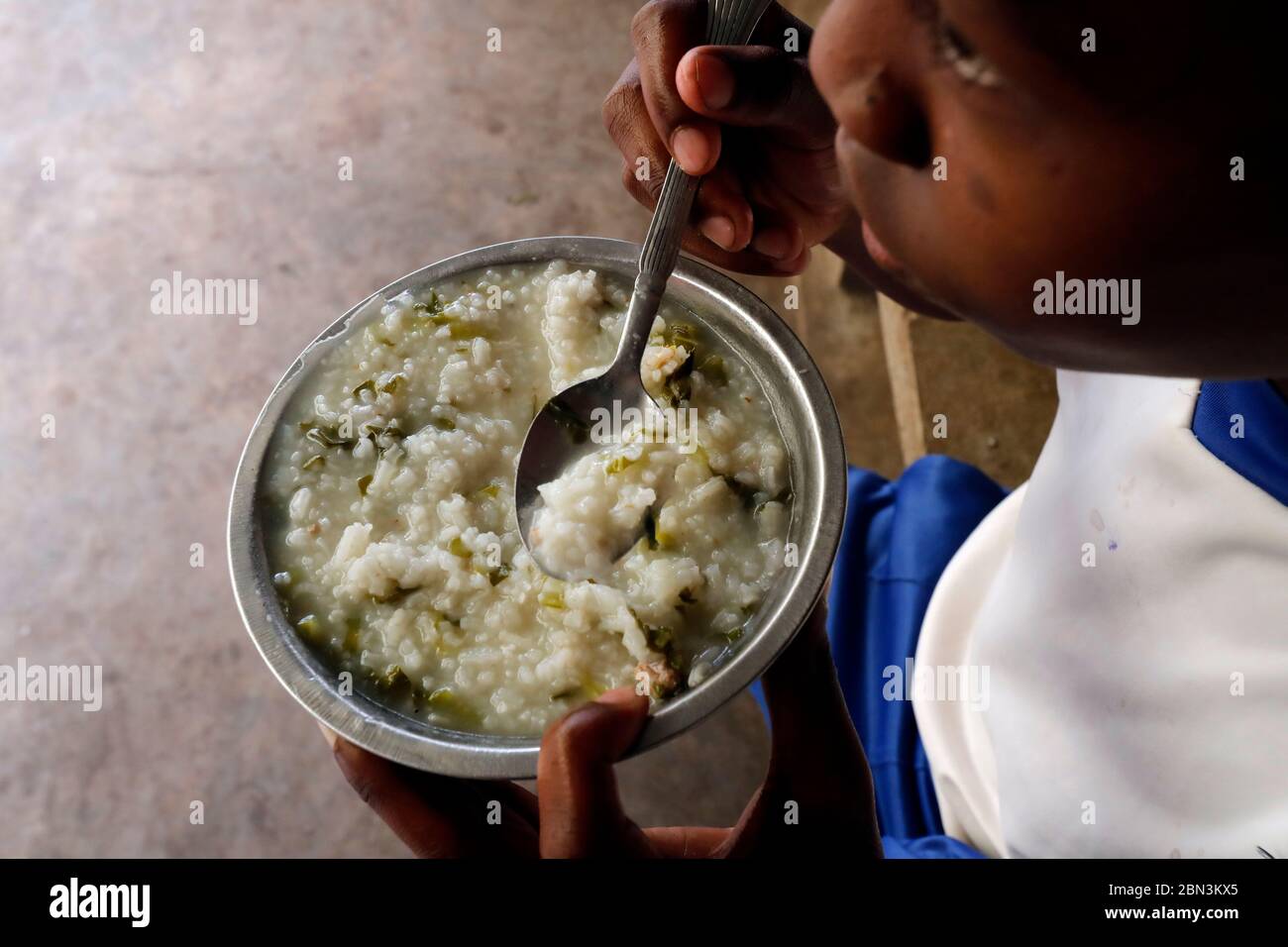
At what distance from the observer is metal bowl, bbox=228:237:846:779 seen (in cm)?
100

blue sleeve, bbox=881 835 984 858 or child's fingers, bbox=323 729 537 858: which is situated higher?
child's fingers, bbox=323 729 537 858

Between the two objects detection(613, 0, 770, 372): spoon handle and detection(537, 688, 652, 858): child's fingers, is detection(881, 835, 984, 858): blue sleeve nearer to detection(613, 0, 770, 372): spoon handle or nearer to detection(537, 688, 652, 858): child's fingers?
detection(537, 688, 652, 858): child's fingers

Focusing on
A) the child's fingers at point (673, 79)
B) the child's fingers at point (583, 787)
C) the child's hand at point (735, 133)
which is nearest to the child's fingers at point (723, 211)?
the child's hand at point (735, 133)

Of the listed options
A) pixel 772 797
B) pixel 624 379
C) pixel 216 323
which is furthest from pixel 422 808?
pixel 216 323

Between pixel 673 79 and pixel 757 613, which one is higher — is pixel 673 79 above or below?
above

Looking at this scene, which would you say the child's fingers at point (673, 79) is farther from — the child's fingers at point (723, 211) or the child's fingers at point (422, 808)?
the child's fingers at point (422, 808)

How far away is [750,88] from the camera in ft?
3.92

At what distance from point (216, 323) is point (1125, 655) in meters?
2.65

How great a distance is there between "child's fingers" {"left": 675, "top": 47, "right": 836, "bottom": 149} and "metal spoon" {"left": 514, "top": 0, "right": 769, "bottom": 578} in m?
0.05

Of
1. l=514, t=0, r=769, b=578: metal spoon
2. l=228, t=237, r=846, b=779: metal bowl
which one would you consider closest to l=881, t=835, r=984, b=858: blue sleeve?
l=228, t=237, r=846, b=779: metal bowl

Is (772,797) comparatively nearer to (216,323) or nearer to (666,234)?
(666,234)

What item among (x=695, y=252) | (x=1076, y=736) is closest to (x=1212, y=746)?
(x=1076, y=736)

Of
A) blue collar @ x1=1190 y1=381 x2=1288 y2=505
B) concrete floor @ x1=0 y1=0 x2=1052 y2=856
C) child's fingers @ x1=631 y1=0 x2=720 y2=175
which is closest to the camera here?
blue collar @ x1=1190 y1=381 x2=1288 y2=505
